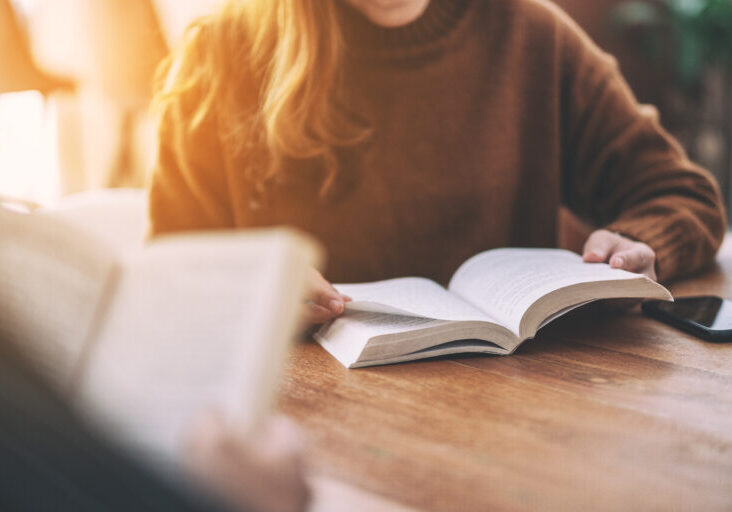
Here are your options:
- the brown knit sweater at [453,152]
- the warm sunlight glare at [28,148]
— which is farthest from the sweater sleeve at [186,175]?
the warm sunlight glare at [28,148]

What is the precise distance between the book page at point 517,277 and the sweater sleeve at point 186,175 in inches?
16.9

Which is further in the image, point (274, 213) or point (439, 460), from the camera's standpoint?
point (274, 213)

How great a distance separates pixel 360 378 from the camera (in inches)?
22.3

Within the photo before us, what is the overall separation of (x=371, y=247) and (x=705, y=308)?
1.66ft

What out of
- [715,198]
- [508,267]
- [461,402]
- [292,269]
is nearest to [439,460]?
[461,402]

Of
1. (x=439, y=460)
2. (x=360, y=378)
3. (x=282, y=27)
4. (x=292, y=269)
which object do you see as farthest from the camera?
(x=282, y=27)

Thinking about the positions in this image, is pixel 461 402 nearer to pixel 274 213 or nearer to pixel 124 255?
pixel 124 255

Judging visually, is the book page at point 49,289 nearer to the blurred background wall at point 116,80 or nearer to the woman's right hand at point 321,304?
the woman's right hand at point 321,304

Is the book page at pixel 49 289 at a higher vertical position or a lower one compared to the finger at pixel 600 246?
higher

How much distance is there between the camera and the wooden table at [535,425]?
37cm

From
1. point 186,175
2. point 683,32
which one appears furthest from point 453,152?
point 683,32

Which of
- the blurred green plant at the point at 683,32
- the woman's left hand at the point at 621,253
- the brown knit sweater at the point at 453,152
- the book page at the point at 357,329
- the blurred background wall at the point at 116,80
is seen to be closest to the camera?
the book page at the point at 357,329

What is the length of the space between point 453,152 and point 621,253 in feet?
1.22

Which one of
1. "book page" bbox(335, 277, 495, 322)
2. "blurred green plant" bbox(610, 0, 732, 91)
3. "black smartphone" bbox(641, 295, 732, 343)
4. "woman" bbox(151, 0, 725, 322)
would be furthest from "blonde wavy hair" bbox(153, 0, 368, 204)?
"blurred green plant" bbox(610, 0, 732, 91)
